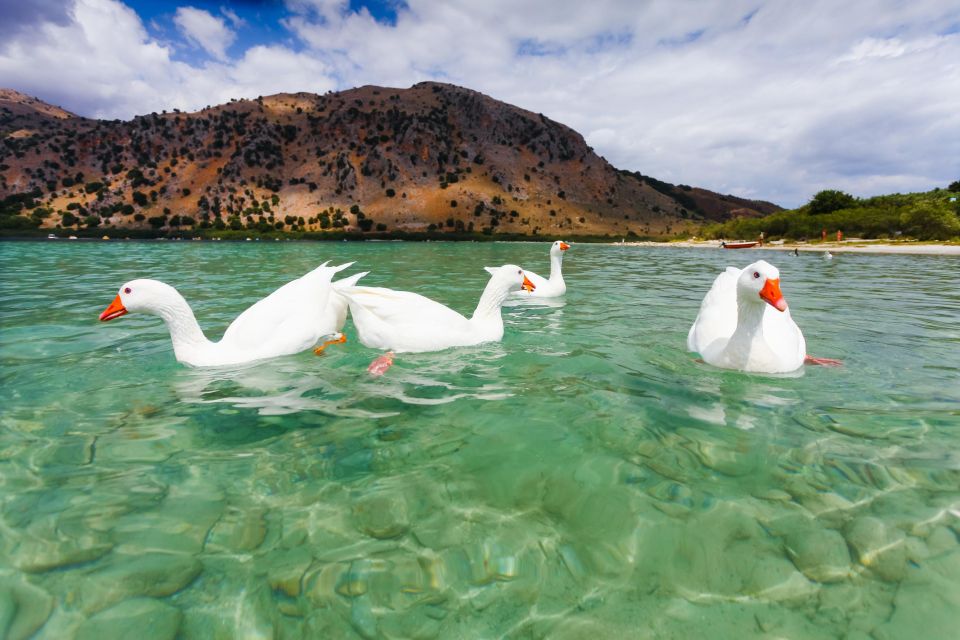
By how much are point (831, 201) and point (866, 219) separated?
1079cm

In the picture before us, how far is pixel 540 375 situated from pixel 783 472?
2633 millimetres

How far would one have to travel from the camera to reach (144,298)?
5.32 metres

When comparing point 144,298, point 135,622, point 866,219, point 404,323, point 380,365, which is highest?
point 866,219

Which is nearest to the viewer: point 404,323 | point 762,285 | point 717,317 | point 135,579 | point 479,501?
point 135,579

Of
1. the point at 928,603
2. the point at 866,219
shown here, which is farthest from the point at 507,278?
the point at 866,219

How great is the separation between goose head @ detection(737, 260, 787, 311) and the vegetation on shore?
51232mm

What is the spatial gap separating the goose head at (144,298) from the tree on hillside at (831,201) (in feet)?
233

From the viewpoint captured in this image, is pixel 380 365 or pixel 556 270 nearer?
pixel 380 365

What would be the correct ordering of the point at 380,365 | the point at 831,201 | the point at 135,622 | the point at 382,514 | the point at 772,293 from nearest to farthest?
the point at 135,622, the point at 382,514, the point at 772,293, the point at 380,365, the point at 831,201

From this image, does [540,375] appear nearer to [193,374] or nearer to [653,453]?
[653,453]

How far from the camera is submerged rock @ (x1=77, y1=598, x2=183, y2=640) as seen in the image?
2.01 m

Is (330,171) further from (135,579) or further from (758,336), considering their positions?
(135,579)

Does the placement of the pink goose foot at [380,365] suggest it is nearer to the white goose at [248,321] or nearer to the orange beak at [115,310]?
the white goose at [248,321]

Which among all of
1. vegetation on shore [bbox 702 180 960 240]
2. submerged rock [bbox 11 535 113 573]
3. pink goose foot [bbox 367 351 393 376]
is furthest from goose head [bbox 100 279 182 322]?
vegetation on shore [bbox 702 180 960 240]
